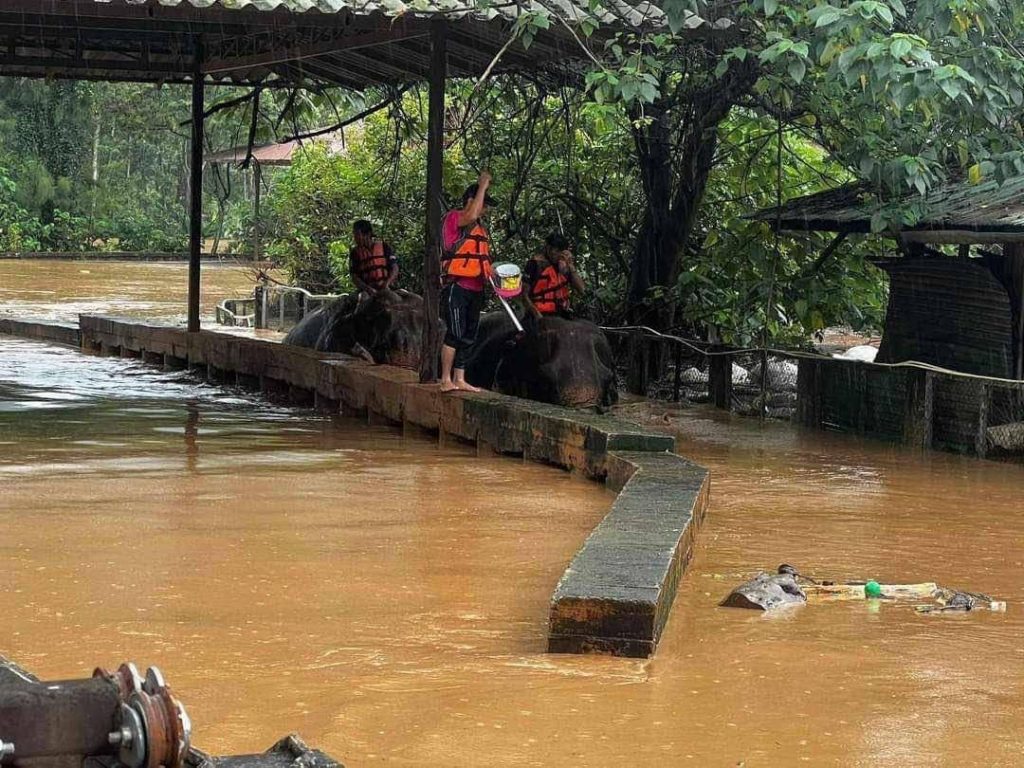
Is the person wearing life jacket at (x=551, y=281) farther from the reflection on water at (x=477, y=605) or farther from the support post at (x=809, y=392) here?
the reflection on water at (x=477, y=605)

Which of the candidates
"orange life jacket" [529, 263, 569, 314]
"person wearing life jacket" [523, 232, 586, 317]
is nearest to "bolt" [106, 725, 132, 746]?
"person wearing life jacket" [523, 232, 586, 317]

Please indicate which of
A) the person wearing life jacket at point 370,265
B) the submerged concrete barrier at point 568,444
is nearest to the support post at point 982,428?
the submerged concrete barrier at point 568,444

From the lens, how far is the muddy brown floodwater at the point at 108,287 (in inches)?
1078

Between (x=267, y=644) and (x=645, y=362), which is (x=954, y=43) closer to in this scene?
(x=645, y=362)

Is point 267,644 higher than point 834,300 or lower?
lower

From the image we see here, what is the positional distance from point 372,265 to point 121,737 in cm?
1228

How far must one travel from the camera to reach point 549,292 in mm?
13398

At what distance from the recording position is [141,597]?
6.31 meters

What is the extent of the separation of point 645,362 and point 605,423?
5.38m

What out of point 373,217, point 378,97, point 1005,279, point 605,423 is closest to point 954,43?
point 1005,279

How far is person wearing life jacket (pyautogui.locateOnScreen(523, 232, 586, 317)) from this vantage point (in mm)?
13199

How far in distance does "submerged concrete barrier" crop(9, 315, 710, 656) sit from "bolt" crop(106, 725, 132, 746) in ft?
9.23

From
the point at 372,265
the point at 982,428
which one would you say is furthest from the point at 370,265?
the point at 982,428

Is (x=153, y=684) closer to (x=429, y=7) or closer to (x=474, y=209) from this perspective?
(x=429, y=7)
